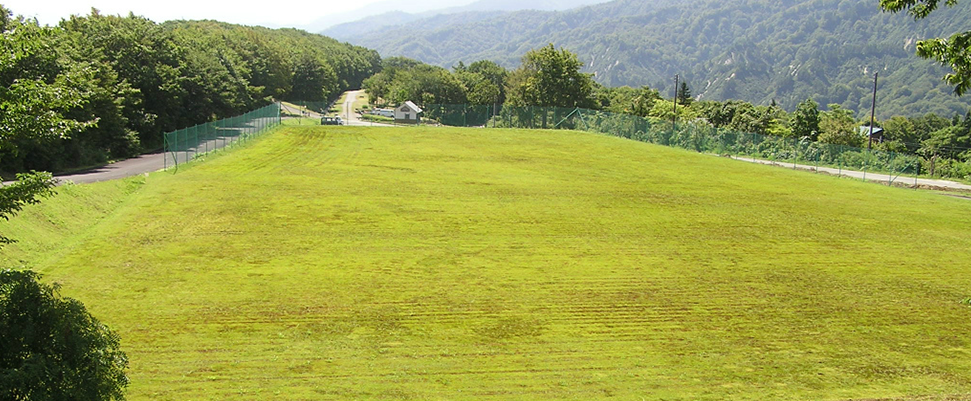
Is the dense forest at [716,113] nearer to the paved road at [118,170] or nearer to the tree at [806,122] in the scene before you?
the tree at [806,122]

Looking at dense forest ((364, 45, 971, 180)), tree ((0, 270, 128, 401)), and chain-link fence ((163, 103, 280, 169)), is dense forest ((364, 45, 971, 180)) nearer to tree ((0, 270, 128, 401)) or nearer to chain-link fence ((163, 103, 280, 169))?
chain-link fence ((163, 103, 280, 169))

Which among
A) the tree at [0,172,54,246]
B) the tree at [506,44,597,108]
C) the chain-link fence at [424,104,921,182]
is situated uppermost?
the tree at [506,44,597,108]

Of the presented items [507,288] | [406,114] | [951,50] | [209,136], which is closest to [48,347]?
[507,288]

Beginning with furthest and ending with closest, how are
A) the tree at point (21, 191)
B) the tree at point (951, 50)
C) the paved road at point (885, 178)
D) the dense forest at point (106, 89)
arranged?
1. the paved road at point (885, 178)
2. the tree at point (951, 50)
3. the dense forest at point (106, 89)
4. the tree at point (21, 191)

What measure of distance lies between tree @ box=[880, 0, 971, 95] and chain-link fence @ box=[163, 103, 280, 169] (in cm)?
3011

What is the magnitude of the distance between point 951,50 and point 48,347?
36.2ft

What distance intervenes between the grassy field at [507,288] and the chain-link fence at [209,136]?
333 centimetres

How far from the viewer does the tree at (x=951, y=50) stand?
27.0 ft

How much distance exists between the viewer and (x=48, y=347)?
21.5 feet

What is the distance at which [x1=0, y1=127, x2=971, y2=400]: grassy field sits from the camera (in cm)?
1092

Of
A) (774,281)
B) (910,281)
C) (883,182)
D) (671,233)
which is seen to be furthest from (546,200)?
(883,182)

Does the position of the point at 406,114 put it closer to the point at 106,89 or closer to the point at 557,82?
the point at 557,82

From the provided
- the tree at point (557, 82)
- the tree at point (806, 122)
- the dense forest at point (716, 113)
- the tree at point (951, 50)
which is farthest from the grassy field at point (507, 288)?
the tree at point (557, 82)

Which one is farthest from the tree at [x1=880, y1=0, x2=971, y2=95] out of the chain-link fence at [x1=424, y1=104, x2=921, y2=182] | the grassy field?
the chain-link fence at [x1=424, y1=104, x2=921, y2=182]
